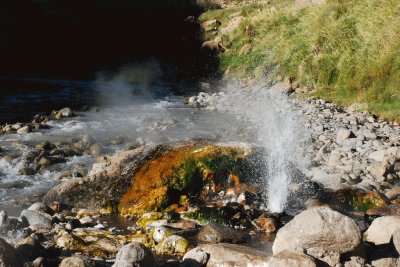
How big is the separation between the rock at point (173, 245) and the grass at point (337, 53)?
8.52m

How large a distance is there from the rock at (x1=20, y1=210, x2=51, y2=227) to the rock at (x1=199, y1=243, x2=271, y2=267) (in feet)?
9.88

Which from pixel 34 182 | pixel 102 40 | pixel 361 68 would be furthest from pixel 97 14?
pixel 34 182

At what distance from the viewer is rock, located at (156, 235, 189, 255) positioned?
22.9ft

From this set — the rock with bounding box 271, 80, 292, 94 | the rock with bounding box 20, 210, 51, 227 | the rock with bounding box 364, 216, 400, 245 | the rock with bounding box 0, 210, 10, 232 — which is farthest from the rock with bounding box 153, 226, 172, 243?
the rock with bounding box 271, 80, 292, 94

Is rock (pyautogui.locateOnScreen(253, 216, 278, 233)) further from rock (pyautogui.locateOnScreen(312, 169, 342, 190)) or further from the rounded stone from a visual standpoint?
rock (pyautogui.locateOnScreen(312, 169, 342, 190))

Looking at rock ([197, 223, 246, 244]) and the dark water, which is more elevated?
the dark water

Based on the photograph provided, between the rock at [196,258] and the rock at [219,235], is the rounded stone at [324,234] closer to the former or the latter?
the rock at [196,258]

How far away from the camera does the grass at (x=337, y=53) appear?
1459 cm

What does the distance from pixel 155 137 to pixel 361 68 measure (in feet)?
23.6

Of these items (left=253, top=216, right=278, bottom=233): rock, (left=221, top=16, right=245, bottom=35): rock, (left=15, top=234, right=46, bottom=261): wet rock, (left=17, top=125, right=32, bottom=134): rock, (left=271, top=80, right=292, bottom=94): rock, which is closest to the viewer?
(left=15, top=234, right=46, bottom=261): wet rock

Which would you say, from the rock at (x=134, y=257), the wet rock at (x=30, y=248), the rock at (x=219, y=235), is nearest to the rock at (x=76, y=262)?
the rock at (x=134, y=257)

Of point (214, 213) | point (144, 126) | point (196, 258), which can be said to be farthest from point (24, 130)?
point (196, 258)

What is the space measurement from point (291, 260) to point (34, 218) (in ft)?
15.0

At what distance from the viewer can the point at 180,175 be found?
9352 millimetres
